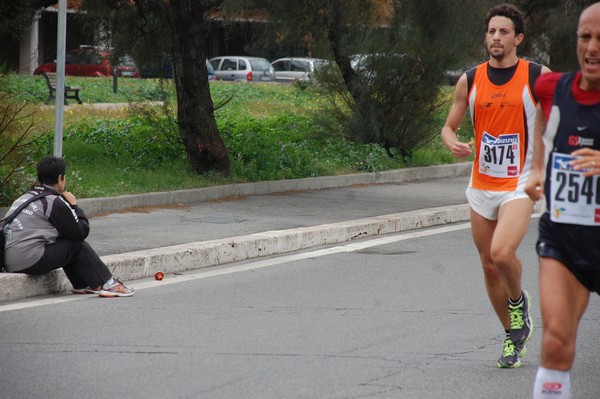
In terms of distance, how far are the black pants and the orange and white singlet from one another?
11.4ft

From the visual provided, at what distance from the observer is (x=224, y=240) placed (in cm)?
1090

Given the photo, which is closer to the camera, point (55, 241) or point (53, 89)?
point (55, 241)

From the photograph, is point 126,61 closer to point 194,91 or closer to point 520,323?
point 194,91

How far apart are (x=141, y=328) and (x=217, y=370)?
4.45 ft

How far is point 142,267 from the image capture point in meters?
9.80

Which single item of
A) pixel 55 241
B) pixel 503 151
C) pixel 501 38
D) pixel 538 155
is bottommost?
pixel 55 241

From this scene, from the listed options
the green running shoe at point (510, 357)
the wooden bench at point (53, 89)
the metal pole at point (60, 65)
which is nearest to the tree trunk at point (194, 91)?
the metal pole at point (60, 65)

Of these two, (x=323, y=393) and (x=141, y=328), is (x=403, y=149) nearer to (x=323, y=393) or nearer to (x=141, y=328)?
(x=141, y=328)

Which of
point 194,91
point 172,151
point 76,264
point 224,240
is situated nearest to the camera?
point 76,264

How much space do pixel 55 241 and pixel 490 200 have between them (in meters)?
3.69

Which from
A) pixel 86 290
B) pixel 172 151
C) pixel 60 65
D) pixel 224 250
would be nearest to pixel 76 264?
pixel 86 290

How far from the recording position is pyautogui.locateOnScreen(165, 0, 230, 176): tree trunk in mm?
15977

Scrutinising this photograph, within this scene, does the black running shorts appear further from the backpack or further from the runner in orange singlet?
the backpack

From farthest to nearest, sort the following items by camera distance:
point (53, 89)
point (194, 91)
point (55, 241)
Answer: point (53, 89), point (194, 91), point (55, 241)
